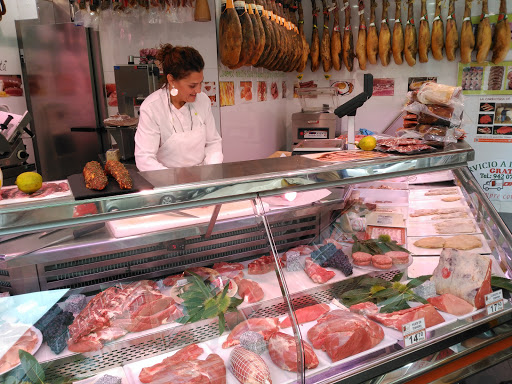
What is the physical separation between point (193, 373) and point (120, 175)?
2.48 feet

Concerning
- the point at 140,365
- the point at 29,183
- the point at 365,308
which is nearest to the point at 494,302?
the point at 365,308

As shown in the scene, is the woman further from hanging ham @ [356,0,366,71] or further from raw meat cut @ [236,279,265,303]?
hanging ham @ [356,0,366,71]

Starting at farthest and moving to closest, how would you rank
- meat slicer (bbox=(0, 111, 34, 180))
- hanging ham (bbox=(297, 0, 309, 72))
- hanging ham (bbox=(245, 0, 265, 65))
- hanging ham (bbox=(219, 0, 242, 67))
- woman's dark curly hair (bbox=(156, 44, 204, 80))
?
hanging ham (bbox=(297, 0, 309, 72)), hanging ham (bbox=(245, 0, 265, 65)), hanging ham (bbox=(219, 0, 242, 67)), meat slicer (bbox=(0, 111, 34, 180)), woman's dark curly hair (bbox=(156, 44, 204, 80))

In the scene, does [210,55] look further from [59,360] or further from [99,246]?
[59,360]

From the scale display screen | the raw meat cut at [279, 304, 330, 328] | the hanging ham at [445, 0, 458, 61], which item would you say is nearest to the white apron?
the raw meat cut at [279, 304, 330, 328]

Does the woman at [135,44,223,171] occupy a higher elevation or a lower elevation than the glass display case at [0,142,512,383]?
higher

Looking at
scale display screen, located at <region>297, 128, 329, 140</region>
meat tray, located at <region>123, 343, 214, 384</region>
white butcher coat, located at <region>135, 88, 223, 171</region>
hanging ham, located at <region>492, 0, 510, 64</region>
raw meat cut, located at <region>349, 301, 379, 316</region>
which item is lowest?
meat tray, located at <region>123, 343, 214, 384</region>

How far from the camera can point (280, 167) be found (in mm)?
1807

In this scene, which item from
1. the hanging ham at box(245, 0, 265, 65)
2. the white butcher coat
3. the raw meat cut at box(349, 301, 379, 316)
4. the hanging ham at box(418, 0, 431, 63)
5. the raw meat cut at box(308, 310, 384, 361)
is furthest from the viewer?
the hanging ham at box(418, 0, 431, 63)

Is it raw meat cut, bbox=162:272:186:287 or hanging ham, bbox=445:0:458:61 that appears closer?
raw meat cut, bbox=162:272:186:287

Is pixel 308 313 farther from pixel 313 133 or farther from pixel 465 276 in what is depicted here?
pixel 313 133

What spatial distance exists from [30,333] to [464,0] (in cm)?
618

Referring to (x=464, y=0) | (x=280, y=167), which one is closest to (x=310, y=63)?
(x=464, y=0)

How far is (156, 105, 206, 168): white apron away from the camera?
3.39 m
